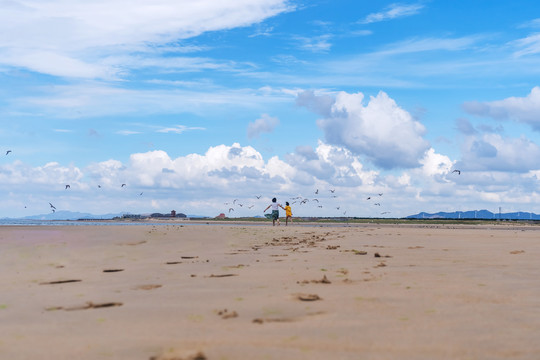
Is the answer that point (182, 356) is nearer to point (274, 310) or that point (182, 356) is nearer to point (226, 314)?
point (226, 314)

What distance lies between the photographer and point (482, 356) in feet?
12.8

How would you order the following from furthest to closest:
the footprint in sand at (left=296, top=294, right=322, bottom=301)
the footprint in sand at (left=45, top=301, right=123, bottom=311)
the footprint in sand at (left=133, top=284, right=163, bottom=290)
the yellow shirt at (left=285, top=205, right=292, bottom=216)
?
the yellow shirt at (left=285, top=205, right=292, bottom=216) < the footprint in sand at (left=133, top=284, right=163, bottom=290) < the footprint in sand at (left=296, top=294, right=322, bottom=301) < the footprint in sand at (left=45, top=301, right=123, bottom=311)

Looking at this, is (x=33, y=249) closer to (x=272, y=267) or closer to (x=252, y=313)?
(x=272, y=267)

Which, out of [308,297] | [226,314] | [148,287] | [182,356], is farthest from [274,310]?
[148,287]

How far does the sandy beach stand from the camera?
409 cm

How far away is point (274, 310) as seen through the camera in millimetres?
5457

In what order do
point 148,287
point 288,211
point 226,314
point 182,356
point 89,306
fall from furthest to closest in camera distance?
point 288,211 → point 148,287 → point 89,306 → point 226,314 → point 182,356

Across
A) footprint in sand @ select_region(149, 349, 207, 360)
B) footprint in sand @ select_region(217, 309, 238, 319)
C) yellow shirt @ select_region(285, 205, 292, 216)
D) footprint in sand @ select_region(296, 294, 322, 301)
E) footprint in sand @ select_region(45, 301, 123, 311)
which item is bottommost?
footprint in sand @ select_region(45, 301, 123, 311)

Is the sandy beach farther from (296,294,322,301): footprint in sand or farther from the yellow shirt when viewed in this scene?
the yellow shirt

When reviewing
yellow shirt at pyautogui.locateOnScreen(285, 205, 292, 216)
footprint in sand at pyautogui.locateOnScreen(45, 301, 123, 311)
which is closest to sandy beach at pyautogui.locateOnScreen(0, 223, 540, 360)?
footprint in sand at pyautogui.locateOnScreen(45, 301, 123, 311)

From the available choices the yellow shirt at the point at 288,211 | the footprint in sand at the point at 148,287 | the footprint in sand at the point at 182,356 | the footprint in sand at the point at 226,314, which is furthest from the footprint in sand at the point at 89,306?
the yellow shirt at the point at 288,211

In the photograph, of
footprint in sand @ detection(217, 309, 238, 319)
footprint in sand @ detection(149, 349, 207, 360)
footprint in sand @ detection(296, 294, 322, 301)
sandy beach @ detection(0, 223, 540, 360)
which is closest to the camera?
footprint in sand @ detection(149, 349, 207, 360)

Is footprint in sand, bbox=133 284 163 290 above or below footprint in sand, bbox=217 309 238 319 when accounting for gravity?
below

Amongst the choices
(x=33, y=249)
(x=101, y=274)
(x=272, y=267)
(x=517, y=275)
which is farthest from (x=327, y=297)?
(x=33, y=249)
